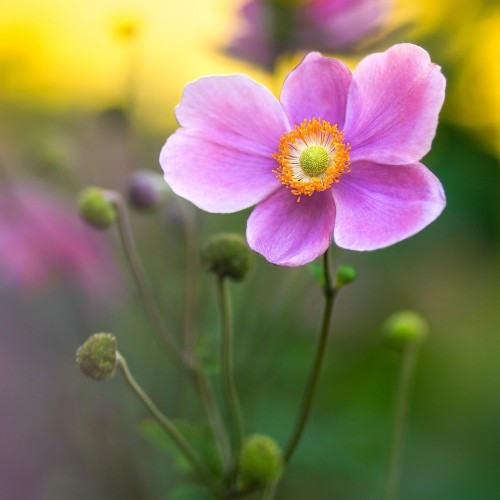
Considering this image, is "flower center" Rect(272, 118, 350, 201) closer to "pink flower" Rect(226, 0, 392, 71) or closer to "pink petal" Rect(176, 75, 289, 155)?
"pink petal" Rect(176, 75, 289, 155)

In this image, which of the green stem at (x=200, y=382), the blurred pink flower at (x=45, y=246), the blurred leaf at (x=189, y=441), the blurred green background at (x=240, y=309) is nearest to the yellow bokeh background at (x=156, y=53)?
the blurred green background at (x=240, y=309)

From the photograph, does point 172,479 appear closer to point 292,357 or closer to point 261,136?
point 292,357

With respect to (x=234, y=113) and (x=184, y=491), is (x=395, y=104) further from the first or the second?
(x=184, y=491)

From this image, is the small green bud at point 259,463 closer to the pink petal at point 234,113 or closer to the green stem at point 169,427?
the green stem at point 169,427

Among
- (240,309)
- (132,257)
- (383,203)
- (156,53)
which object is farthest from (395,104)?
(156,53)

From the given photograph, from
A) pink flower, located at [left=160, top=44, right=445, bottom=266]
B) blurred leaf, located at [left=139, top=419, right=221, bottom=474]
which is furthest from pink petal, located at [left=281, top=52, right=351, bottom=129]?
blurred leaf, located at [left=139, top=419, right=221, bottom=474]
